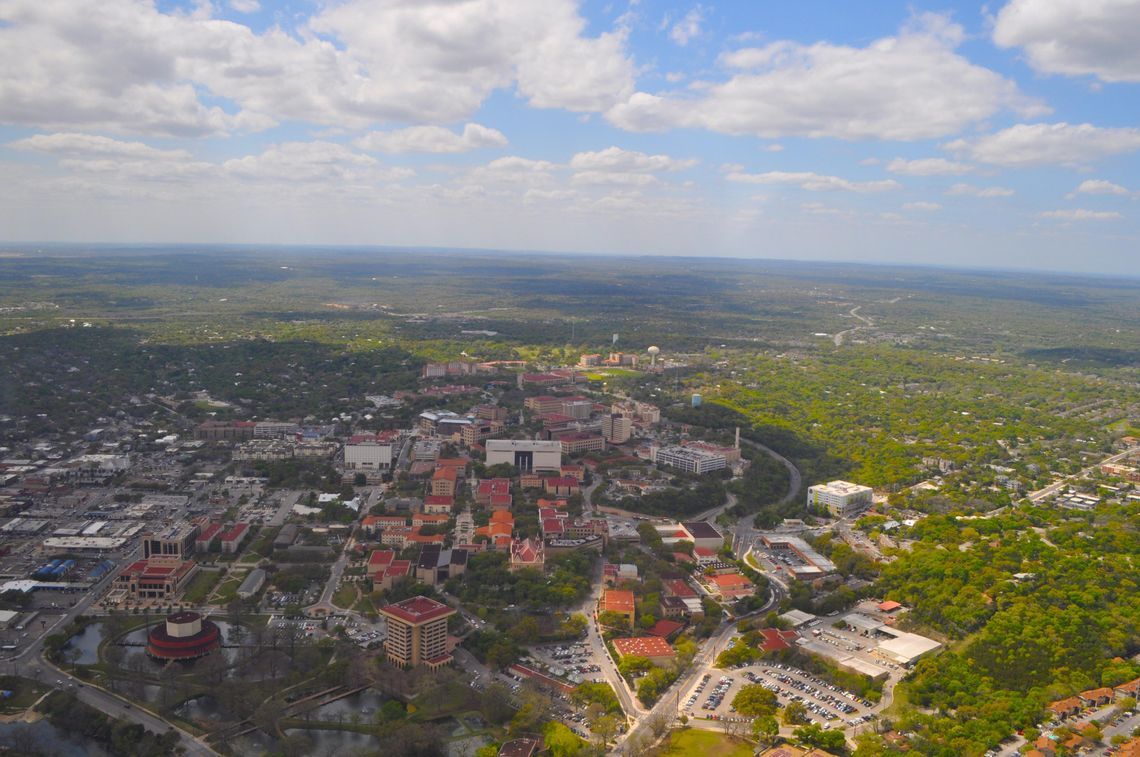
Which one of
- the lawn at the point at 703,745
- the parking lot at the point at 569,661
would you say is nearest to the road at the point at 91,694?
the parking lot at the point at 569,661

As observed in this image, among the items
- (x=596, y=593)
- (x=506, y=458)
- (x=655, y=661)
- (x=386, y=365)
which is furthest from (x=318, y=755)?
(x=386, y=365)

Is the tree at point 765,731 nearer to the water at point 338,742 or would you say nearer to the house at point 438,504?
the water at point 338,742

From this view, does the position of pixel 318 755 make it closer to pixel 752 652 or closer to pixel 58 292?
pixel 752 652

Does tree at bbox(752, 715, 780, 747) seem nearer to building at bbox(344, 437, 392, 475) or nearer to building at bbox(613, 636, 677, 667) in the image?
building at bbox(613, 636, 677, 667)

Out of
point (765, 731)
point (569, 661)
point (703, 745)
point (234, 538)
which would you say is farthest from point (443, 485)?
point (765, 731)

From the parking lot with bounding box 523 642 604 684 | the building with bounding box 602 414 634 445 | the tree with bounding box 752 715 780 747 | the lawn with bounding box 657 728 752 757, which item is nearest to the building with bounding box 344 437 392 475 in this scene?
the building with bounding box 602 414 634 445

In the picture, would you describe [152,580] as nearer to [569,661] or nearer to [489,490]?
[569,661]
